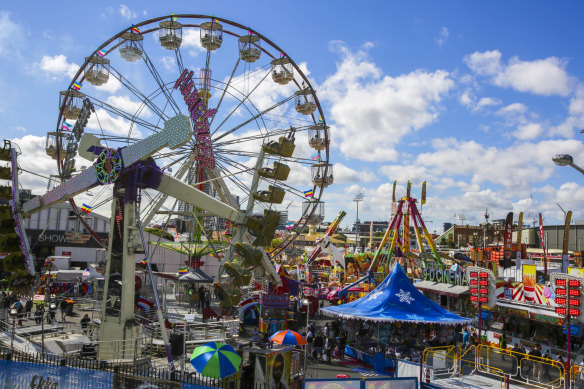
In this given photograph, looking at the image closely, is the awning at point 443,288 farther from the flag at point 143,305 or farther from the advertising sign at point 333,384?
the advertising sign at point 333,384

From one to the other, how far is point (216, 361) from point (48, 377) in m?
3.85

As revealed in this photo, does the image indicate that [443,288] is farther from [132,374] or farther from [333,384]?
[132,374]

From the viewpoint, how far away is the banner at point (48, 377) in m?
10.9

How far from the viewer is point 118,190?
A: 15648 mm

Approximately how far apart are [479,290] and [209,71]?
52.7 ft

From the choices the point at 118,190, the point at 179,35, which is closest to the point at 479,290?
the point at 118,190

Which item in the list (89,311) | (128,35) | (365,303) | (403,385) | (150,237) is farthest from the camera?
(150,237)

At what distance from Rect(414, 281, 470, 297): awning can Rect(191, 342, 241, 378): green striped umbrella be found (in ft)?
52.5

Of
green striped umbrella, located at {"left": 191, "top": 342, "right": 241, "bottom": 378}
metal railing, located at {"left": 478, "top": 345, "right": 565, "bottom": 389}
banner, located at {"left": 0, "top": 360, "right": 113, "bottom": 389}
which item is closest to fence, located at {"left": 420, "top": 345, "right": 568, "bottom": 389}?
metal railing, located at {"left": 478, "top": 345, "right": 565, "bottom": 389}

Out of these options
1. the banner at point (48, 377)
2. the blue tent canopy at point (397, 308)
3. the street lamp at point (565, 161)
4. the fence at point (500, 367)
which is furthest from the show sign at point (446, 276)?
the banner at point (48, 377)

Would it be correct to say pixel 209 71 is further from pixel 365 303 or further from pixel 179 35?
pixel 365 303

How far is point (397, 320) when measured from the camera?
17.0m

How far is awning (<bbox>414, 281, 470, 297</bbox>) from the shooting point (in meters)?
24.2

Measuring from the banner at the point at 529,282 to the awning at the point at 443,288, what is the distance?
638cm
